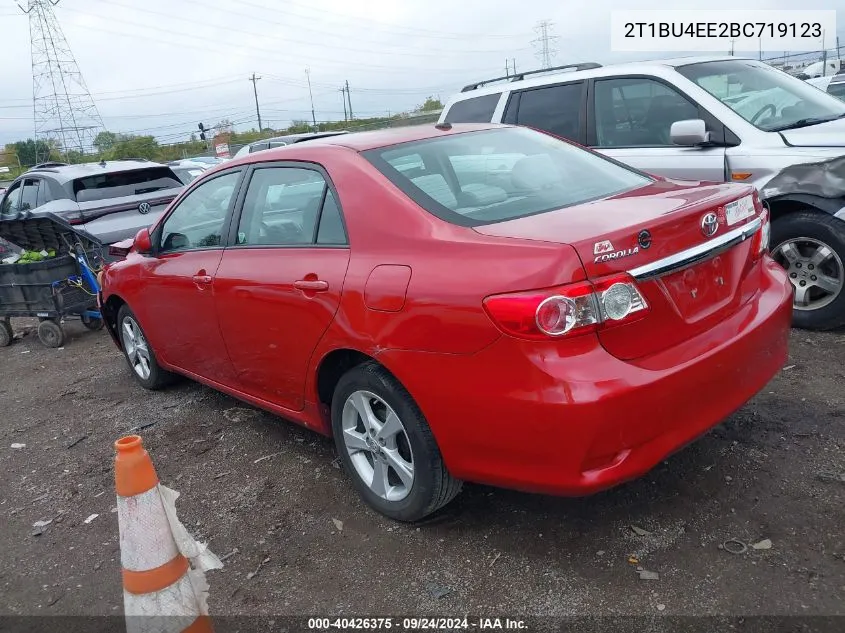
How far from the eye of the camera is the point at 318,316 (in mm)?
3240

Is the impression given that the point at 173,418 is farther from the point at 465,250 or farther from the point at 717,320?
the point at 717,320

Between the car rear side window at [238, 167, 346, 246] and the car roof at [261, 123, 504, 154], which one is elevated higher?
the car roof at [261, 123, 504, 154]

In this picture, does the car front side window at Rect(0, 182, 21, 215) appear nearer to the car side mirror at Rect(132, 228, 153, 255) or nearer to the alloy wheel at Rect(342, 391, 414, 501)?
the car side mirror at Rect(132, 228, 153, 255)

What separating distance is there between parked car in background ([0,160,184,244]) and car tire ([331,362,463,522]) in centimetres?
579

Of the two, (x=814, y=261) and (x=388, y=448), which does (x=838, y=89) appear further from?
(x=388, y=448)

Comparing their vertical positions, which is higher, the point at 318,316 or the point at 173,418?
the point at 318,316

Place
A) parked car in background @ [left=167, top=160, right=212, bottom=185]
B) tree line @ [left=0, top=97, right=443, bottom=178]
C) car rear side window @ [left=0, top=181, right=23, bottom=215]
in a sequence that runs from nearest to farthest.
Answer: car rear side window @ [left=0, top=181, right=23, bottom=215] < parked car in background @ [left=167, top=160, right=212, bottom=185] < tree line @ [left=0, top=97, right=443, bottom=178]

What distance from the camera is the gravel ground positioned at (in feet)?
8.76

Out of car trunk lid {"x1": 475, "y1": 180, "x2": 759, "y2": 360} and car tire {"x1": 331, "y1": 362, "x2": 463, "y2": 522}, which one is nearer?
car trunk lid {"x1": 475, "y1": 180, "x2": 759, "y2": 360}

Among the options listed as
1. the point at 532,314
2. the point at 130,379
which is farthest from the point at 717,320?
the point at 130,379

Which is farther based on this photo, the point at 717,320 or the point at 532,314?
the point at 717,320

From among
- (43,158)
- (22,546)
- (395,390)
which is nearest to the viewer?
(395,390)

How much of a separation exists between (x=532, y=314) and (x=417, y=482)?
3.17 ft

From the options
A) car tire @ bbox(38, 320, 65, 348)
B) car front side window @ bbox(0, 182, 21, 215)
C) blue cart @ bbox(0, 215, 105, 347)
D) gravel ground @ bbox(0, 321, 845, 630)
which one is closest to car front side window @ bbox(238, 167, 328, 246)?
gravel ground @ bbox(0, 321, 845, 630)
